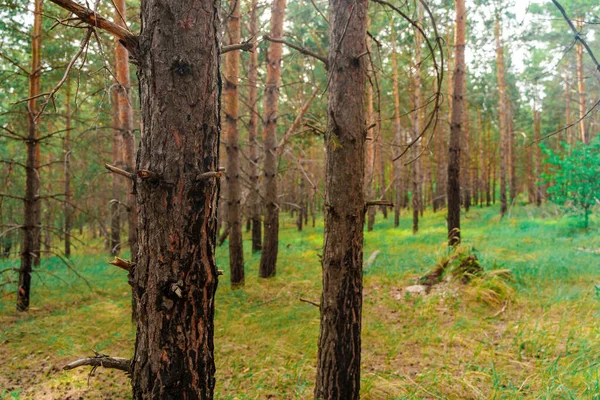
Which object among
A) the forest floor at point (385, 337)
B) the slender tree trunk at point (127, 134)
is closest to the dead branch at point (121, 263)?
the forest floor at point (385, 337)

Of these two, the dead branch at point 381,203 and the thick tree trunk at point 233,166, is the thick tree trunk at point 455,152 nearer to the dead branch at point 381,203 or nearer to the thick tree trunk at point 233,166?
the thick tree trunk at point 233,166

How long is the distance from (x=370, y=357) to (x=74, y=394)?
3336 millimetres

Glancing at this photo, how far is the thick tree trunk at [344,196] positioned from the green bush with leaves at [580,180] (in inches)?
370

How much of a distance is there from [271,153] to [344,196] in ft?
20.2

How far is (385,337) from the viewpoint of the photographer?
17.2 ft

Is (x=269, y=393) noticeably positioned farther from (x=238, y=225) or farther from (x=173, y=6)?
(x=238, y=225)

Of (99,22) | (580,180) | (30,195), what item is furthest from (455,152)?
(30,195)

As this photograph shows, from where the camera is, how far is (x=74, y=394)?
415 cm

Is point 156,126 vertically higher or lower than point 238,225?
higher

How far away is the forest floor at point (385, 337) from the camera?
12.8 feet

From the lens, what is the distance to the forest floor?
3.90 metres

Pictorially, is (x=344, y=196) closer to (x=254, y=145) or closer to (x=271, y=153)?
(x=271, y=153)

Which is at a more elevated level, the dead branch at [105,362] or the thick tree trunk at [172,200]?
the thick tree trunk at [172,200]

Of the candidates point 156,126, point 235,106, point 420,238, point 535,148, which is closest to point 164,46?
point 156,126
